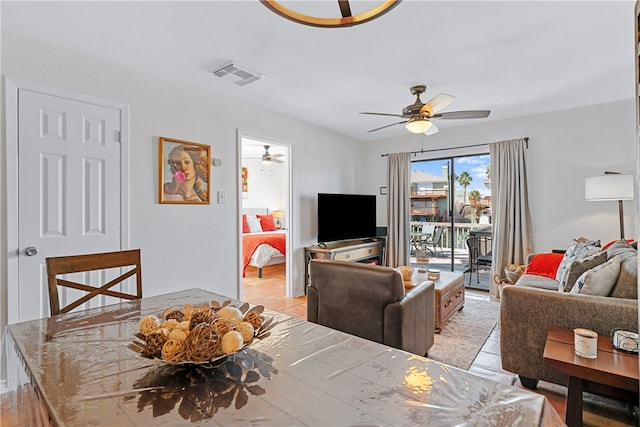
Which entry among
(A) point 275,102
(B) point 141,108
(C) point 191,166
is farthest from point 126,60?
(A) point 275,102

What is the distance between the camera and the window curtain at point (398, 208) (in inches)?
212

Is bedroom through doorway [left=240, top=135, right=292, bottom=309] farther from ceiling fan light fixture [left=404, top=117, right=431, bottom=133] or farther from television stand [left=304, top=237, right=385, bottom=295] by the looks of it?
ceiling fan light fixture [left=404, top=117, right=431, bottom=133]

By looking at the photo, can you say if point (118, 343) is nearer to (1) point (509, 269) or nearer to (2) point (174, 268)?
(2) point (174, 268)

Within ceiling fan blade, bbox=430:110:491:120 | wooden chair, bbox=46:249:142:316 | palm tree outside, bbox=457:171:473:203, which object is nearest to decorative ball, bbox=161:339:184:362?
wooden chair, bbox=46:249:142:316

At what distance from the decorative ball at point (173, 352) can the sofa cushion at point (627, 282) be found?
96.6 inches

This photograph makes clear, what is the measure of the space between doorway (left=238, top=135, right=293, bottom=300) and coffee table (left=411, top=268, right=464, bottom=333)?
6.18 ft

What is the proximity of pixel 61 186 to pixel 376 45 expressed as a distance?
2.63 meters

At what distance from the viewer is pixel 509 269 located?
13.5 feet

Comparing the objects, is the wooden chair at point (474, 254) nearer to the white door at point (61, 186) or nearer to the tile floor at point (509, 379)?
the tile floor at point (509, 379)

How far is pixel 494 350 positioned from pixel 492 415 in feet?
7.84

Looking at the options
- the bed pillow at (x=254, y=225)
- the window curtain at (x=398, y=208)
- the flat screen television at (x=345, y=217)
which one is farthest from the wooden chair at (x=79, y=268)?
the bed pillow at (x=254, y=225)

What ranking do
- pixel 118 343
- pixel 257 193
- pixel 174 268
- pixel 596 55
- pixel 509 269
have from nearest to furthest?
1. pixel 118 343
2. pixel 596 55
3. pixel 174 268
4. pixel 509 269
5. pixel 257 193

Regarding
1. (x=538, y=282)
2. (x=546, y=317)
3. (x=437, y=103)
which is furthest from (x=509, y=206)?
(x=546, y=317)

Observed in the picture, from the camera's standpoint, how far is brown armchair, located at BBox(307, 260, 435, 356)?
2.13 meters
